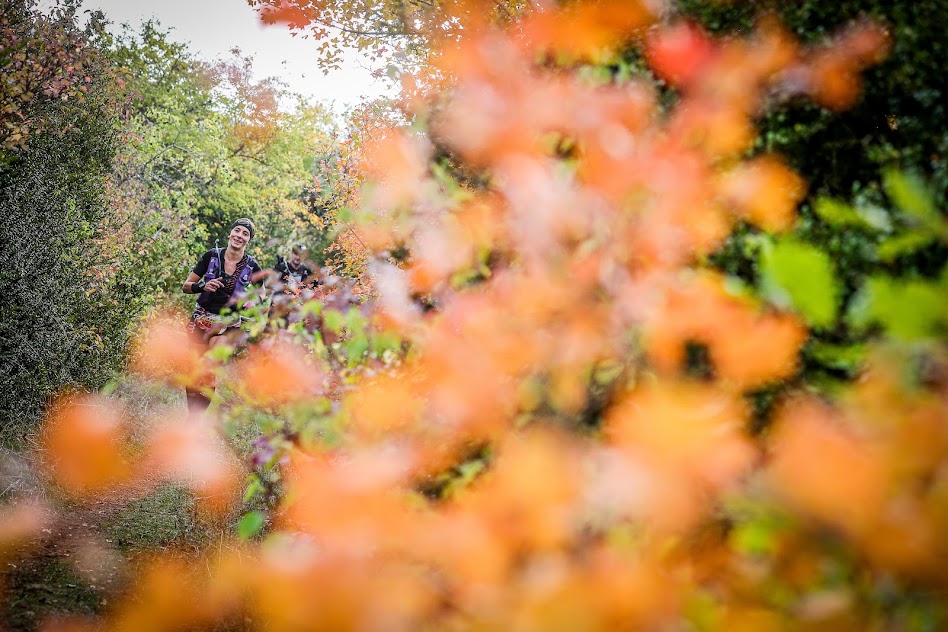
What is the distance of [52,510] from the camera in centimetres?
314

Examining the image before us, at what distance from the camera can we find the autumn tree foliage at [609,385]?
0.85 meters

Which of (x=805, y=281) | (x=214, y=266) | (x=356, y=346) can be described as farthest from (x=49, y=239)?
(x=805, y=281)

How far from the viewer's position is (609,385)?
60.7 inches

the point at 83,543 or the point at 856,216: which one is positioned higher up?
the point at 83,543

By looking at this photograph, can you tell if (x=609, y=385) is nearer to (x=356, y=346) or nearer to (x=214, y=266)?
(x=356, y=346)

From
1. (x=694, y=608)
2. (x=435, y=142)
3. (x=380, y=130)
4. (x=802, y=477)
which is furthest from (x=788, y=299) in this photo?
(x=380, y=130)

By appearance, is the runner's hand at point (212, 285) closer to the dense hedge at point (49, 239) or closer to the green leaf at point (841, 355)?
the dense hedge at point (49, 239)

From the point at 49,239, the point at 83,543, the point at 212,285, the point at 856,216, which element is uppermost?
the point at 49,239

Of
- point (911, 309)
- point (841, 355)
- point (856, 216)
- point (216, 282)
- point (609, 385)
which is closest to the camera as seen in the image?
point (911, 309)

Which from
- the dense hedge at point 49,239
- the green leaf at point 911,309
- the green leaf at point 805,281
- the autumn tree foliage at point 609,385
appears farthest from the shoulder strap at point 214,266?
the green leaf at point 911,309

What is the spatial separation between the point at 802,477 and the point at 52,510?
3.84m

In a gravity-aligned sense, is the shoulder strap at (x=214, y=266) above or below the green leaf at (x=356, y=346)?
above

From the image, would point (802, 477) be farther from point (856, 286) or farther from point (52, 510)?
point (52, 510)

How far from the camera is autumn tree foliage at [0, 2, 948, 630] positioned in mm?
849
